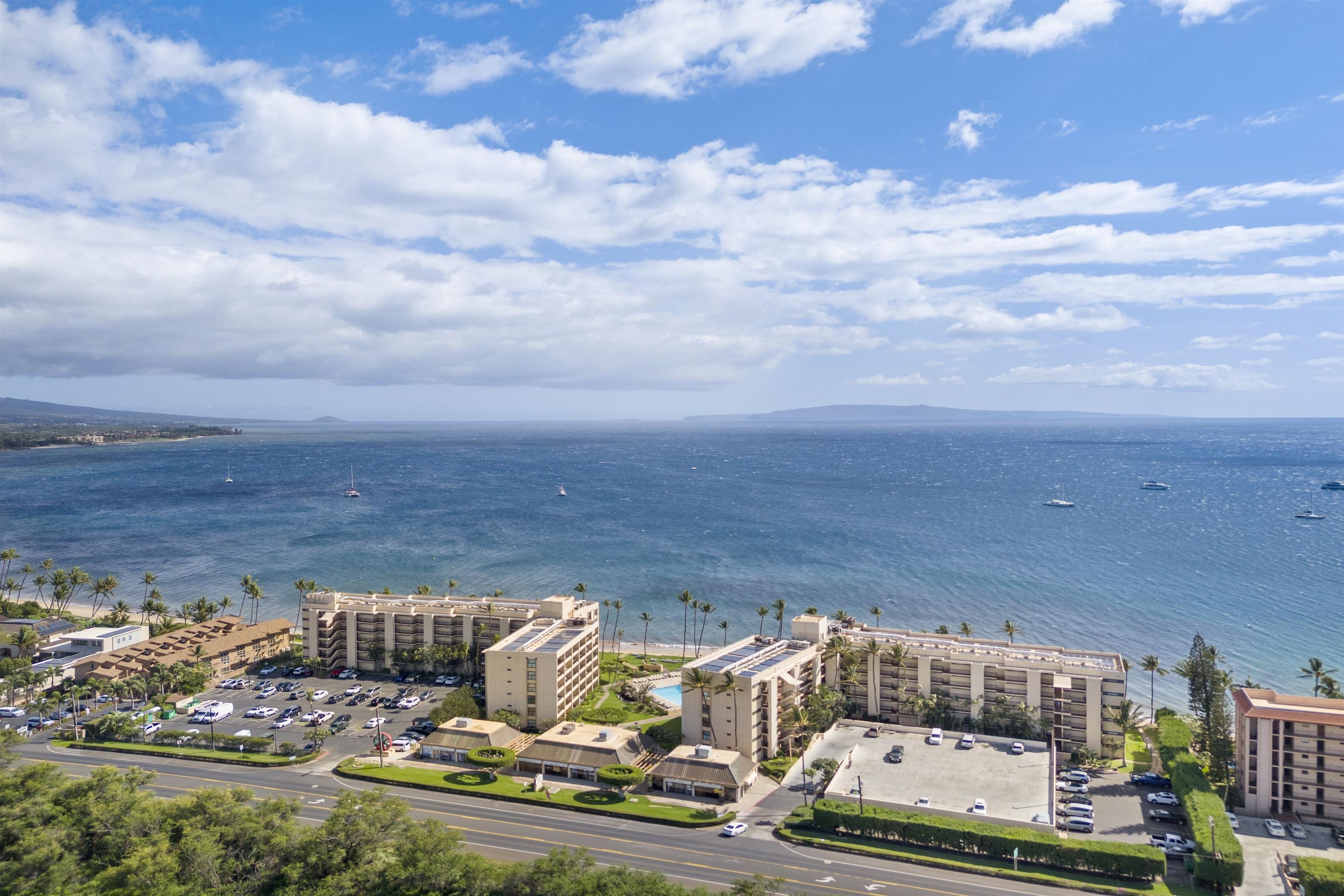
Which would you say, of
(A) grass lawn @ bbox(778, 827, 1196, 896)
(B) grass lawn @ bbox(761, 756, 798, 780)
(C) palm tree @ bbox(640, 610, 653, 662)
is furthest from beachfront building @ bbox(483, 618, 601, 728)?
(A) grass lawn @ bbox(778, 827, 1196, 896)

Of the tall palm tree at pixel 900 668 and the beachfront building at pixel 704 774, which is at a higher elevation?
the tall palm tree at pixel 900 668

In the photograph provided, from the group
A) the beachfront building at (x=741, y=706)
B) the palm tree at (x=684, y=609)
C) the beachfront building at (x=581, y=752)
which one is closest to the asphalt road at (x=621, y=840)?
the beachfront building at (x=581, y=752)

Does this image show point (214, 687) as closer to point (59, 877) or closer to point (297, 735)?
point (297, 735)

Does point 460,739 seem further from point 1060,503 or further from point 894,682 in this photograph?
point 1060,503

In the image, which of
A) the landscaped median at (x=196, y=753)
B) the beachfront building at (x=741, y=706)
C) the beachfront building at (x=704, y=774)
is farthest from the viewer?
the beachfront building at (x=741, y=706)

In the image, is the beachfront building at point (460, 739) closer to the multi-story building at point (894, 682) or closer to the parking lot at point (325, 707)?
the parking lot at point (325, 707)

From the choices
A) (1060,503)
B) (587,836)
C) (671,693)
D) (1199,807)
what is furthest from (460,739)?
(1060,503)
